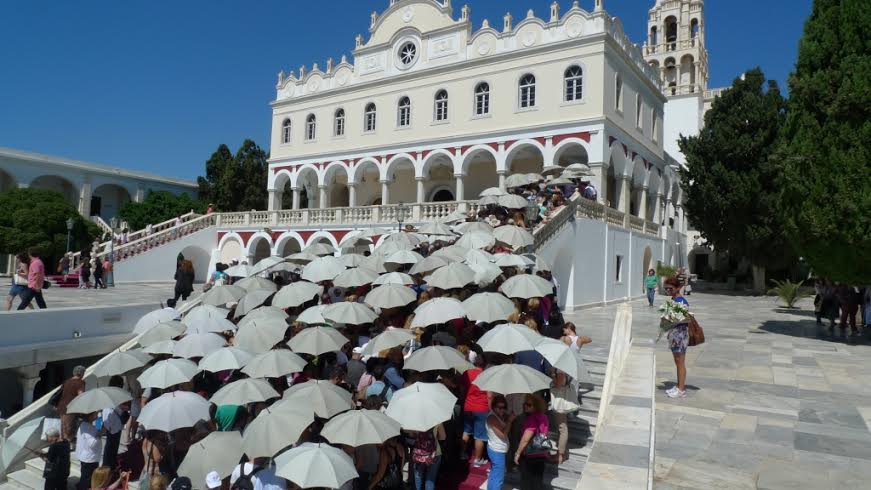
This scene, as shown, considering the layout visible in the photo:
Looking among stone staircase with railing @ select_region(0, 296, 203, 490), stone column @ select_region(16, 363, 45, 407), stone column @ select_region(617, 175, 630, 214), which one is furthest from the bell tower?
stone staircase with railing @ select_region(0, 296, 203, 490)

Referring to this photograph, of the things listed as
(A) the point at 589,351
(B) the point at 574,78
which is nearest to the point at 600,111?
(B) the point at 574,78

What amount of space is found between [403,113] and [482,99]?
4.62 meters

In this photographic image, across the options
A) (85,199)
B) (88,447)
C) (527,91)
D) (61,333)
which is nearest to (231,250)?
(527,91)

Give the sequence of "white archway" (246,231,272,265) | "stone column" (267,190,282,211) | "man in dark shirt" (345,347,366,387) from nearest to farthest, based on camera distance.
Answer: "man in dark shirt" (345,347,366,387) < "white archway" (246,231,272,265) < "stone column" (267,190,282,211)

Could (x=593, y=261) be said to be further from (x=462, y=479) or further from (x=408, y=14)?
(x=408, y=14)

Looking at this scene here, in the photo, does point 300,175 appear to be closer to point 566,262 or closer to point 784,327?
point 566,262

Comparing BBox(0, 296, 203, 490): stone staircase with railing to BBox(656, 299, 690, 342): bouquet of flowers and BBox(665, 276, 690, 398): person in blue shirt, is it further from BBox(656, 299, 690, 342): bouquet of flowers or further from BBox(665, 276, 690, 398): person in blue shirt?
BBox(665, 276, 690, 398): person in blue shirt

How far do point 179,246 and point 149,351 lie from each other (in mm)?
21984

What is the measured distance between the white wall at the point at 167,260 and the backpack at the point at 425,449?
23.8 metres

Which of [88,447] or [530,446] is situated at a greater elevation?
[530,446]

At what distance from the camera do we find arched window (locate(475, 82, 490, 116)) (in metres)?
25.2

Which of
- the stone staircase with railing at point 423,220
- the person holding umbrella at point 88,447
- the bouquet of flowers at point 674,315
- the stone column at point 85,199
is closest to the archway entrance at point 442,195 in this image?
the stone staircase with railing at point 423,220

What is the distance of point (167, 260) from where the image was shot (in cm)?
2695

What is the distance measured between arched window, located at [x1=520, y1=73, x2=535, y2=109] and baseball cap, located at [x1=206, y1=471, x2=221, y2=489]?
70.2 feet
